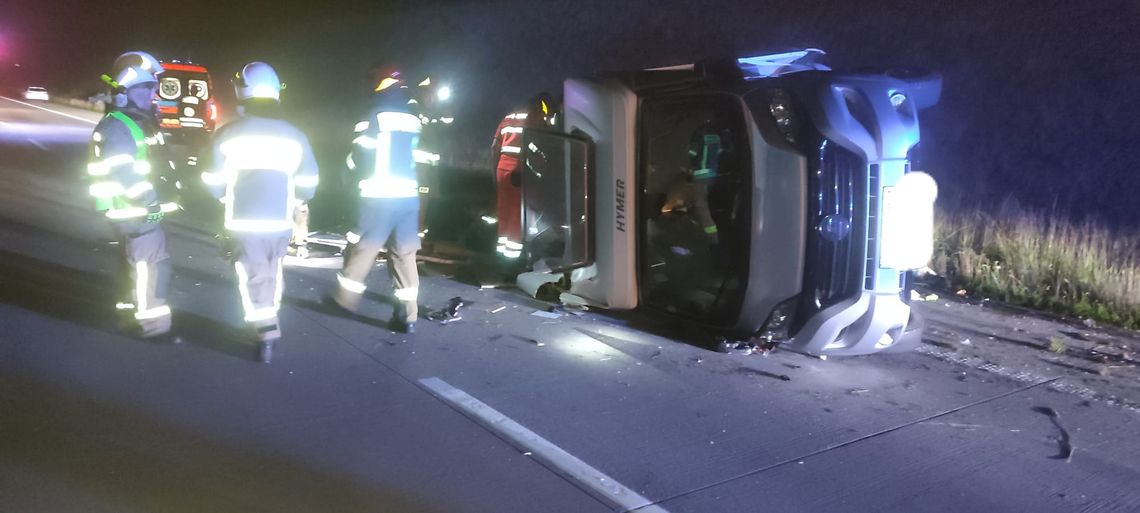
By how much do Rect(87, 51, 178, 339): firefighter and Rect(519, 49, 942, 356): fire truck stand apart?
283 centimetres

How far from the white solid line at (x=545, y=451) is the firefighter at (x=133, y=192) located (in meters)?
1.96

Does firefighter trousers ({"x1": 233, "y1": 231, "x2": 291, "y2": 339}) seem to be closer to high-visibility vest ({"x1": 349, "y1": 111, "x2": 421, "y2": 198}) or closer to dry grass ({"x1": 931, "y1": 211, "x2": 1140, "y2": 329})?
high-visibility vest ({"x1": 349, "y1": 111, "x2": 421, "y2": 198})

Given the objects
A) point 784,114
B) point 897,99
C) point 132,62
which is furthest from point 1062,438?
point 132,62

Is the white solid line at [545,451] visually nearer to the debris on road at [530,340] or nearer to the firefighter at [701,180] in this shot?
the debris on road at [530,340]

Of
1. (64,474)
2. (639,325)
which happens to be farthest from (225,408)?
(639,325)

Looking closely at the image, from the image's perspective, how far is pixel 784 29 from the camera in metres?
19.0

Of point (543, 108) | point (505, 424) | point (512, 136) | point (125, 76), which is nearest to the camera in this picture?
point (505, 424)

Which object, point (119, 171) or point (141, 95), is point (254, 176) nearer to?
point (119, 171)

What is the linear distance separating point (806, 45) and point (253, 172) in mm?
Result: 14791

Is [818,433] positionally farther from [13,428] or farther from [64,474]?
[13,428]

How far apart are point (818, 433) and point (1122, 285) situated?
4307 millimetres

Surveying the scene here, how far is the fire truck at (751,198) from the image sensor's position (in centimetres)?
501

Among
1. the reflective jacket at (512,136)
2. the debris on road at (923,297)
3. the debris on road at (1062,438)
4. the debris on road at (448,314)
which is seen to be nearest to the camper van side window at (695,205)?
the debris on road at (448,314)

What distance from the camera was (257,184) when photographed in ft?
16.9
